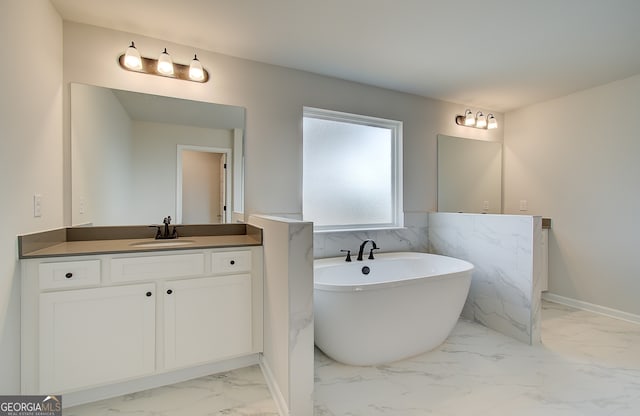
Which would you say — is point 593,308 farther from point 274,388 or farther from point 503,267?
point 274,388

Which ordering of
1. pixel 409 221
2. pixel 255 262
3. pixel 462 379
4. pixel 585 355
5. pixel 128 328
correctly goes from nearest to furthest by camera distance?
→ 1. pixel 128 328
2. pixel 462 379
3. pixel 255 262
4. pixel 585 355
5. pixel 409 221

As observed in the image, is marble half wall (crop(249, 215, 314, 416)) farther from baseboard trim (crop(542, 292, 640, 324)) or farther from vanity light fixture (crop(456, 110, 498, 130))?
baseboard trim (crop(542, 292, 640, 324))

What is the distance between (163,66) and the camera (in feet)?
6.98

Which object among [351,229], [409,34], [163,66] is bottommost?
[351,229]

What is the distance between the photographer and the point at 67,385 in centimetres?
159

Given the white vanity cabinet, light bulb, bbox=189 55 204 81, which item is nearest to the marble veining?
the white vanity cabinet

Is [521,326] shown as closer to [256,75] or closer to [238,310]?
[238,310]

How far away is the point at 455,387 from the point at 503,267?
49.6 inches

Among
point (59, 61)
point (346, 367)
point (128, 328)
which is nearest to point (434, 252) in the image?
point (346, 367)

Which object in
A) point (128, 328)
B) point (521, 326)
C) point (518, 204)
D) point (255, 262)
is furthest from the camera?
point (518, 204)

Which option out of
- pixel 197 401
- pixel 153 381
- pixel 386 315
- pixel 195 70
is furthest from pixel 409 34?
pixel 153 381

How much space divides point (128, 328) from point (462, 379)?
2.08 metres

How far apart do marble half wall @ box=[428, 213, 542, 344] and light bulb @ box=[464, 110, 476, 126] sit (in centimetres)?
124

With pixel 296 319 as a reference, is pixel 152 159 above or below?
above
